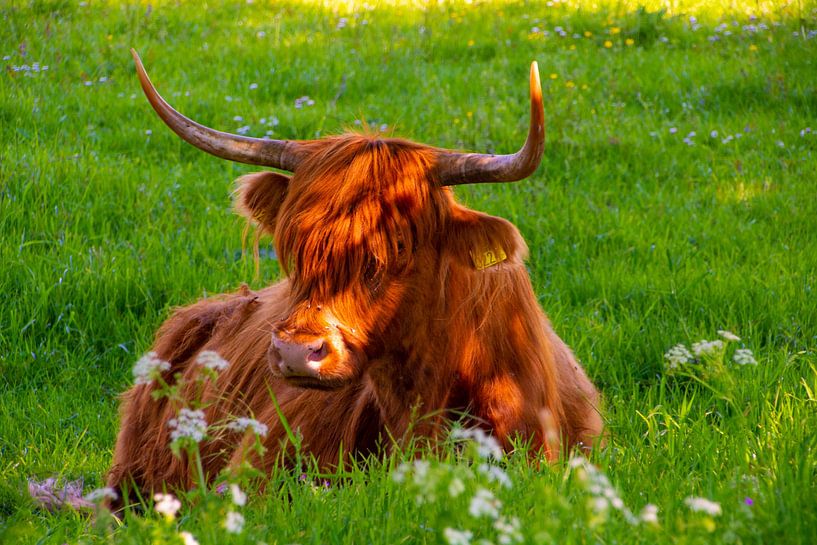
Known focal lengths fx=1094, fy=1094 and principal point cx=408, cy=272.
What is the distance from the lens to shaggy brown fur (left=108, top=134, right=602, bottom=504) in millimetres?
3537

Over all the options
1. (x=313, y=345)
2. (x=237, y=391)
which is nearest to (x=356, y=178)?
(x=313, y=345)

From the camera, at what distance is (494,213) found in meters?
6.56

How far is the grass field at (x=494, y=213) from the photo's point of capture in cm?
265

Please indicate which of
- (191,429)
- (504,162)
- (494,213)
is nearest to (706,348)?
(504,162)

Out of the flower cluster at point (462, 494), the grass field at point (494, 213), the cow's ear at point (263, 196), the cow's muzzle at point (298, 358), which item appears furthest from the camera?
the cow's ear at point (263, 196)

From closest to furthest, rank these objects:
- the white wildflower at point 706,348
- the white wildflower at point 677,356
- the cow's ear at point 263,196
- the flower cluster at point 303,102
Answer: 1. the white wildflower at point 706,348
2. the white wildflower at point 677,356
3. the cow's ear at point 263,196
4. the flower cluster at point 303,102

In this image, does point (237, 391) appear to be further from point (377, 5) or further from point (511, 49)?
point (377, 5)

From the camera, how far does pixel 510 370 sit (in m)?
3.82

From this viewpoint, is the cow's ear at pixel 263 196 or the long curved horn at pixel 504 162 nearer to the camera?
the long curved horn at pixel 504 162

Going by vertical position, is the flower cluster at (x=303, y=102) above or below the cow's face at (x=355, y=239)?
below

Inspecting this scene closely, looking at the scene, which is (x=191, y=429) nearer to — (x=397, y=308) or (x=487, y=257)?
(x=397, y=308)

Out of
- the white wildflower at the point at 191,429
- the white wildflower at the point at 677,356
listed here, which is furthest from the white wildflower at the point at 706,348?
the white wildflower at the point at 191,429

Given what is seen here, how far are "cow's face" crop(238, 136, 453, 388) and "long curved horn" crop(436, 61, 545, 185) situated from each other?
0.06m

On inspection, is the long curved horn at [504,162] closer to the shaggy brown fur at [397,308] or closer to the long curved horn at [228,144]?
the shaggy brown fur at [397,308]
